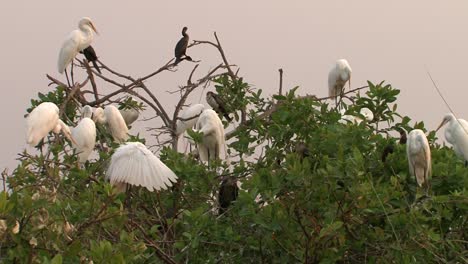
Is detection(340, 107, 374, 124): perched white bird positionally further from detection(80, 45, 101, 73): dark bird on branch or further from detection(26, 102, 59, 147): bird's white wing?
detection(80, 45, 101, 73): dark bird on branch

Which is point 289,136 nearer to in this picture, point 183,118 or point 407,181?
point 407,181

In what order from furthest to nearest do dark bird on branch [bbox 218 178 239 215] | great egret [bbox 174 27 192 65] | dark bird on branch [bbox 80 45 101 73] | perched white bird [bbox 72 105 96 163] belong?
dark bird on branch [bbox 80 45 101 73] < great egret [bbox 174 27 192 65] < perched white bird [bbox 72 105 96 163] < dark bird on branch [bbox 218 178 239 215]

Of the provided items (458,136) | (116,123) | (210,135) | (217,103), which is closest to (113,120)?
(116,123)

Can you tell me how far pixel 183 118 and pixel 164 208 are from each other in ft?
8.62

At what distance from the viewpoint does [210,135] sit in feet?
20.5

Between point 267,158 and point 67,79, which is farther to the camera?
point 67,79

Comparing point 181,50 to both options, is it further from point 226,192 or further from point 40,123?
point 226,192

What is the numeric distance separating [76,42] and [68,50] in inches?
5.1

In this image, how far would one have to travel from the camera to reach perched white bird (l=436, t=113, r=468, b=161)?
529 centimetres

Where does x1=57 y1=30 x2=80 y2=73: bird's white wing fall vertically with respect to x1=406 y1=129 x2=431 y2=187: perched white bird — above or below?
above

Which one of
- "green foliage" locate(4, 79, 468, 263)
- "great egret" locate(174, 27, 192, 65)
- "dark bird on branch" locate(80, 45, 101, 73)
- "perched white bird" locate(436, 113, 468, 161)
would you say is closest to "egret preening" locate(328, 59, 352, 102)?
"great egret" locate(174, 27, 192, 65)

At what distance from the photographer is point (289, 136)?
486cm

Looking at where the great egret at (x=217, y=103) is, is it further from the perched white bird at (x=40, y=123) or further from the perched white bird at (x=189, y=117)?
the perched white bird at (x=40, y=123)

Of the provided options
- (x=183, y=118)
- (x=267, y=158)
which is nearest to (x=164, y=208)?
(x=267, y=158)
